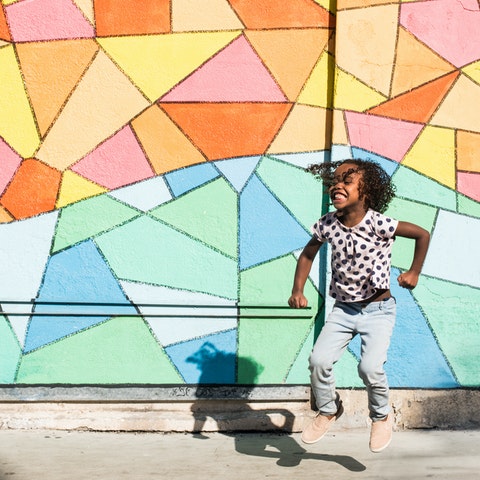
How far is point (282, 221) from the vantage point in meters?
5.46

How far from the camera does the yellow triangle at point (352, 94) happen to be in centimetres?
541

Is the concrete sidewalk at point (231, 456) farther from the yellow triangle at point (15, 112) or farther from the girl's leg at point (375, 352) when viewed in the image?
the yellow triangle at point (15, 112)

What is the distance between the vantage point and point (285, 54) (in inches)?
216

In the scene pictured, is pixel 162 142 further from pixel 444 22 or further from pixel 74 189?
pixel 444 22

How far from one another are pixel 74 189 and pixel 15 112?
23.2 inches

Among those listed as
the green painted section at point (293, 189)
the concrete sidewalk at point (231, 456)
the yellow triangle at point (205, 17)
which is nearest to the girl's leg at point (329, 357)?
the concrete sidewalk at point (231, 456)

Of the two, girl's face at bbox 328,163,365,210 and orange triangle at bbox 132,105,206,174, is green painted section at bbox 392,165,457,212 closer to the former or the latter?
A: girl's face at bbox 328,163,365,210

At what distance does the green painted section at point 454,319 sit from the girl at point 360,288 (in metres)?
1.01

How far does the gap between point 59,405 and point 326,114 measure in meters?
2.40

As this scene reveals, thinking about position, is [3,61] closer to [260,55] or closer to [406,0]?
[260,55]

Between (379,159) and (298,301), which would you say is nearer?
(298,301)

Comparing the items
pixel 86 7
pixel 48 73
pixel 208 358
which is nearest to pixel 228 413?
pixel 208 358

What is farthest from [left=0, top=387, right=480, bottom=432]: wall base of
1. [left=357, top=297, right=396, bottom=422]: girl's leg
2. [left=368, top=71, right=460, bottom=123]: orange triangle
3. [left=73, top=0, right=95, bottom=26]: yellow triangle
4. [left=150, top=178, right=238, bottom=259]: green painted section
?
[left=73, top=0, right=95, bottom=26]: yellow triangle

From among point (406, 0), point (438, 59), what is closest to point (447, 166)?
point (438, 59)
